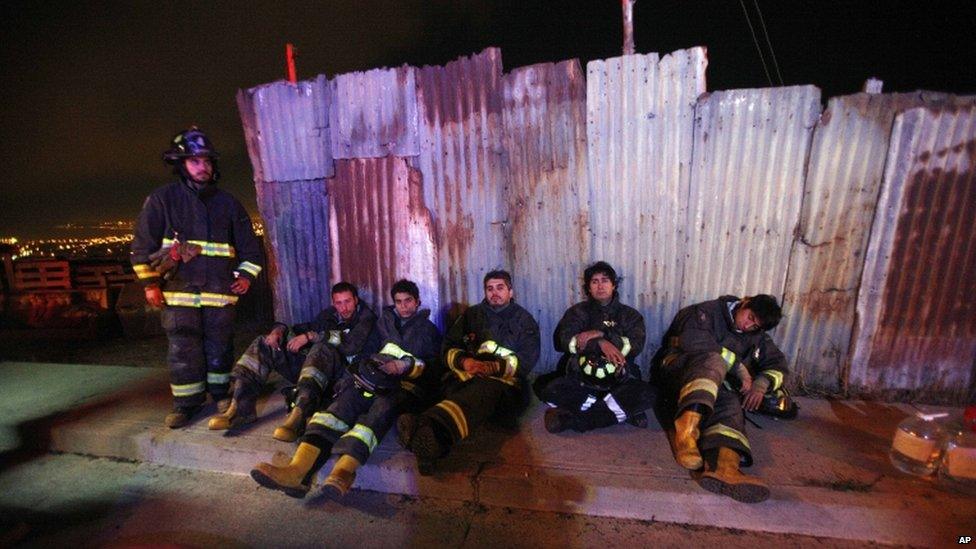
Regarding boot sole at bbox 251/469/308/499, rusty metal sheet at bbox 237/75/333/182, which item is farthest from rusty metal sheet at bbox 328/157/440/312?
boot sole at bbox 251/469/308/499

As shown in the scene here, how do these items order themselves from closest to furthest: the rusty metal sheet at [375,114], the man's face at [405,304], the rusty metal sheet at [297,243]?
the man's face at [405,304], the rusty metal sheet at [375,114], the rusty metal sheet at [297,243]

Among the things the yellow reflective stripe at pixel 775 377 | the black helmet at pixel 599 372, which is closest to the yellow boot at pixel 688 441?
the black helmet at pixel 599 372

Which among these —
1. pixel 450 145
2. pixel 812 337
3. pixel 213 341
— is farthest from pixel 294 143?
pixel 812 337

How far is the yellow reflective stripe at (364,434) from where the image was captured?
3070 millimetres

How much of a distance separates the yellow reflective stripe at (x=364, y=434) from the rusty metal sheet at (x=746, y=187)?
10.2 ft

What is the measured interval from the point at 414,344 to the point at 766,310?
9.48ft

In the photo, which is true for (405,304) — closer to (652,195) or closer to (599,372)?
(599,372)

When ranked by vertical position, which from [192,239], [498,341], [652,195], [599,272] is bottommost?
[498,341]

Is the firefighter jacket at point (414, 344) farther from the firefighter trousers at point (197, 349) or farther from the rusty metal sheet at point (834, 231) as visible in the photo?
the rusty metal sheet at point (834, 231)

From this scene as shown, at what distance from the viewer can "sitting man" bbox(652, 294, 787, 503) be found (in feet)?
9.27

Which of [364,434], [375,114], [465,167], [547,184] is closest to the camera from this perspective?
[364,434]

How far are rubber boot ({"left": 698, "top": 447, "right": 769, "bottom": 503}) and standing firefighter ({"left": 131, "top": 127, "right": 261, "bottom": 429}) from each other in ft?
12.9

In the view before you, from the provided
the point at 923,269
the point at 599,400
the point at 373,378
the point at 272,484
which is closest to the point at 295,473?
the point at 272,484

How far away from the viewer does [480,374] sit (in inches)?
140
